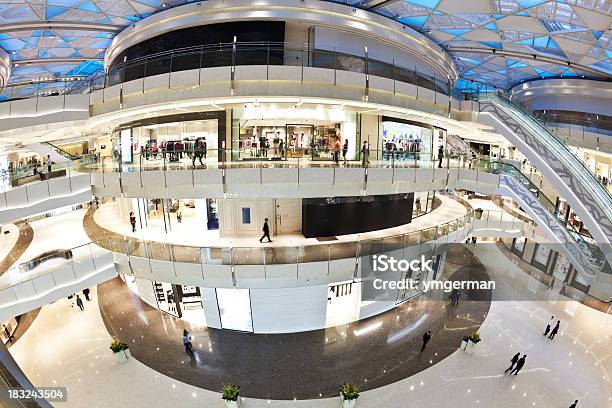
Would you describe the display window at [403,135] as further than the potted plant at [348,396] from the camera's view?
Yes

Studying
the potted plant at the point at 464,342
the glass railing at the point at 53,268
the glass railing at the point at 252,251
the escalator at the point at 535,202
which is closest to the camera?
the glass railing at the point at 53,268

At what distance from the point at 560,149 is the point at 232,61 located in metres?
17.8

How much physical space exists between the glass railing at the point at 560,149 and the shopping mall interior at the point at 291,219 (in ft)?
0.49

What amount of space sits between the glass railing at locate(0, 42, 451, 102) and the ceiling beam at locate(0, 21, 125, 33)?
4.88 metres

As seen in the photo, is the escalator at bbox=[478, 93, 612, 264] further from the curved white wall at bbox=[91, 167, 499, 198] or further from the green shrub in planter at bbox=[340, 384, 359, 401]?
the green shrub in planter at bbox=[340, 384, 359, 401]

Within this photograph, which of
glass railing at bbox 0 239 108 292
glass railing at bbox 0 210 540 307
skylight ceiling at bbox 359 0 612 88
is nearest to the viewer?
glass railing at bbox 0 239 108 292

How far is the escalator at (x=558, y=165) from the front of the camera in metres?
14.5

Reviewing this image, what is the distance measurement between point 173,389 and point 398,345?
30.6 ft

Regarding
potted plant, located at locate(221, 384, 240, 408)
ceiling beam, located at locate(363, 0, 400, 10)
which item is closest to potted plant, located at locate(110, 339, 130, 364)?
potted plant, located at locate(221, 384, 240, 408)

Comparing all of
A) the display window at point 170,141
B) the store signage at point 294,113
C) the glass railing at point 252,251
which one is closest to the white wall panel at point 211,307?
the glass railing at point 252,251

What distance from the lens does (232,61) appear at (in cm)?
1277

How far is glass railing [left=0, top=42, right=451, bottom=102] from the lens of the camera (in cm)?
1282

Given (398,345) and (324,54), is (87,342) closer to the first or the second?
(398,345)

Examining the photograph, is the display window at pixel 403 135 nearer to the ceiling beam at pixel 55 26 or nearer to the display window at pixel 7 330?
the ceiling beam at pixel 55 26
